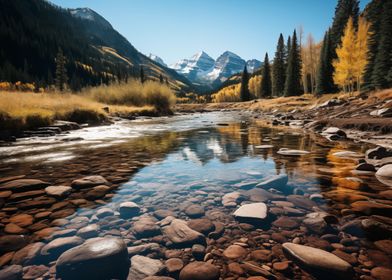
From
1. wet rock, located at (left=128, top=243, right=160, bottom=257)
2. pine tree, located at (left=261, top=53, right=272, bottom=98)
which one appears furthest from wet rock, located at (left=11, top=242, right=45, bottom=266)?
pine tree, located at (left=261, top=53, right=272, bottom=98)

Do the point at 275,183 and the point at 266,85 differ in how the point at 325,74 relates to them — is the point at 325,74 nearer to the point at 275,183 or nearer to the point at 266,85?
the point at 266,85

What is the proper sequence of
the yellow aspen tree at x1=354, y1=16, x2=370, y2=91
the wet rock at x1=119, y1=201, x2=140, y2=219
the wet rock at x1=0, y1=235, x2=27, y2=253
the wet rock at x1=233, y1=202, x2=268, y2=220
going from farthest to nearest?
the yellow aspen tree at x1=354, y1=16, x2=370, y2=91 < the wet rock at x1=119, y1=201, x2=140, y2=219 < the wet rock at x1=233, y1=202, x2=268, y2=220 < the wet rock at x1=0, y1=235, x2=27, y2=253

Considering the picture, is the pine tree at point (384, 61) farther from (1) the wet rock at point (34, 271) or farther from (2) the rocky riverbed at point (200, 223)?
(1) the wet rock at point (34, 271)

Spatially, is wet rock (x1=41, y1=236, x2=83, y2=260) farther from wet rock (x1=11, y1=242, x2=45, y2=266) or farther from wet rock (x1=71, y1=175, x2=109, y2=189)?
wet rock (x1=71, y1=175, x2=109, y2=189)

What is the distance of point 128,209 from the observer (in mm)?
3510

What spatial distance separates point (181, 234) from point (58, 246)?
1342 mm

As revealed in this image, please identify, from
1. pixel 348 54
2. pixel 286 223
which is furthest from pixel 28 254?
pixel 348 54

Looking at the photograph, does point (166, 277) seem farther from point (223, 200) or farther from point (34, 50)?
point (34, 50)

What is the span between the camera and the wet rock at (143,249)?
8.09 feet

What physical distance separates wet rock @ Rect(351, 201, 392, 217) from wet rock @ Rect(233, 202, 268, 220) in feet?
4.26

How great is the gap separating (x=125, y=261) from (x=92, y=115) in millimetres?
20546

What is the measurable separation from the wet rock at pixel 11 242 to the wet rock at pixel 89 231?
1.85ft

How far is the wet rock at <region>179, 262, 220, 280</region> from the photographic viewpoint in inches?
81.8

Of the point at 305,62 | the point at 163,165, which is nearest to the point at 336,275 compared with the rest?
the point at 163,165
